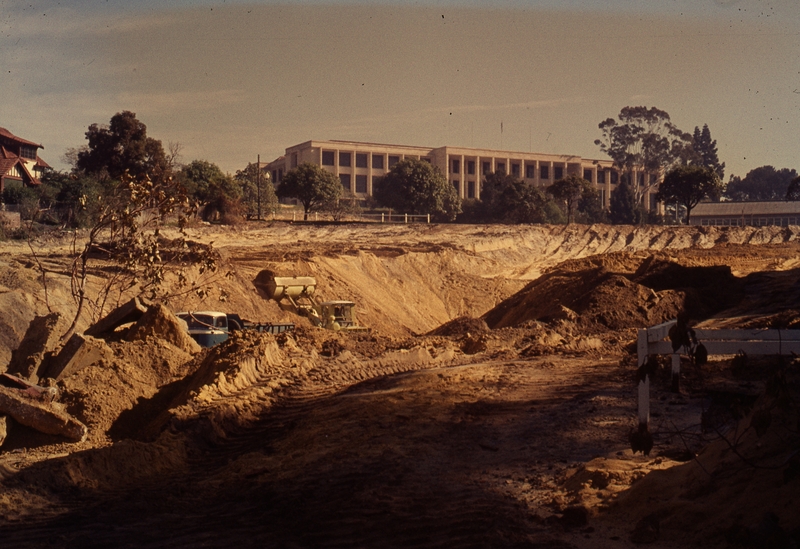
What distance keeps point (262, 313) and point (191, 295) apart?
7.74 ft

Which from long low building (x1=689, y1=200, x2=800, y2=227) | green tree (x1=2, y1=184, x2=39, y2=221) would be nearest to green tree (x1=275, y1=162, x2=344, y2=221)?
green tree (x1=2, y1=184, x2=39, y2=221)

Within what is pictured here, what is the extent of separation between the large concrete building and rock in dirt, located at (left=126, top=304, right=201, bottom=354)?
72.7 meters

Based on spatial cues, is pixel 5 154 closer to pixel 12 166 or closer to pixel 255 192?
pixel 12 166

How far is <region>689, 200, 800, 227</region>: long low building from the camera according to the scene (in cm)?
7919

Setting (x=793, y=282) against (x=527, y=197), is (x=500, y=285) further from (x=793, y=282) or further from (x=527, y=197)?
(x=527, y=197)

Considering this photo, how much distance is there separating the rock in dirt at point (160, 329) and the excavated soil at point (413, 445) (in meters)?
0.04

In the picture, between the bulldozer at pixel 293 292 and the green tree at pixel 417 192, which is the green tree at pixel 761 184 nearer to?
the green tree at pixel 417 192

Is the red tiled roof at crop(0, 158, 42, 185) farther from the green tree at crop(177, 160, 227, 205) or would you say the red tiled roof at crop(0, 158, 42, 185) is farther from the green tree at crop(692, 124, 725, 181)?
→ the green tree at crop(692, 124, 725, 181)

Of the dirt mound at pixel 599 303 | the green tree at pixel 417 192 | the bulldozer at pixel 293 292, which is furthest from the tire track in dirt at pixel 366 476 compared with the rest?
the green tree at pixel 417 192

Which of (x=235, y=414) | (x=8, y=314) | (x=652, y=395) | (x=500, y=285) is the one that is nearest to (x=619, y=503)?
(x=652, y=395)

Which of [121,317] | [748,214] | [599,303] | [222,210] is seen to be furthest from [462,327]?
[748,214]

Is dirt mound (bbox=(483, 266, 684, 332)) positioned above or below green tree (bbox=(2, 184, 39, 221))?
below

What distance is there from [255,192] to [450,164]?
126 ft

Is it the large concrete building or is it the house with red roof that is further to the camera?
the large concrete building
